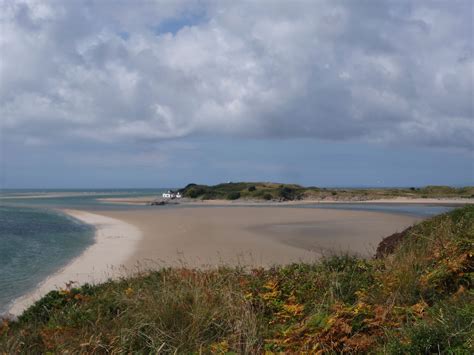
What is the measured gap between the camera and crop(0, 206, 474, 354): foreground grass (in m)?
4.77

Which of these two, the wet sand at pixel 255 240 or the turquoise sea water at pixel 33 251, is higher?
the wet sand at pixel 255 240

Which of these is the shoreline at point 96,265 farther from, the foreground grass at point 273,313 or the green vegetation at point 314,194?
the green vegetation at point 314,194

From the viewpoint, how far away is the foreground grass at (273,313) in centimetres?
477

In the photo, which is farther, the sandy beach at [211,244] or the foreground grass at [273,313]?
the sandy beach at [211,244]

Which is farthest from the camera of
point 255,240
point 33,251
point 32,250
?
point 255,240

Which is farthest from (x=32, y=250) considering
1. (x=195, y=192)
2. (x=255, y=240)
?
(x=195, y=192)

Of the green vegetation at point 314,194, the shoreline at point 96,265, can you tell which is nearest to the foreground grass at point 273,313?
the shoreline at point 96,265

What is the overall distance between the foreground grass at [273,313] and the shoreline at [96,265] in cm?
247

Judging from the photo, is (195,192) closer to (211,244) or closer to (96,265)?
(211,244)

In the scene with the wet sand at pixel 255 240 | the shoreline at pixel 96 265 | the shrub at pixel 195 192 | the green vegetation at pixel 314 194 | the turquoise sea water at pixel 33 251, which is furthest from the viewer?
the shrub at pixel 195 192

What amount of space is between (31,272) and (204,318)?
38.3 ft

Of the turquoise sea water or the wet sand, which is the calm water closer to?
the turquoise sea water

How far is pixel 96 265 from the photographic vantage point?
53.3ft

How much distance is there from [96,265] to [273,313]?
1147cm
